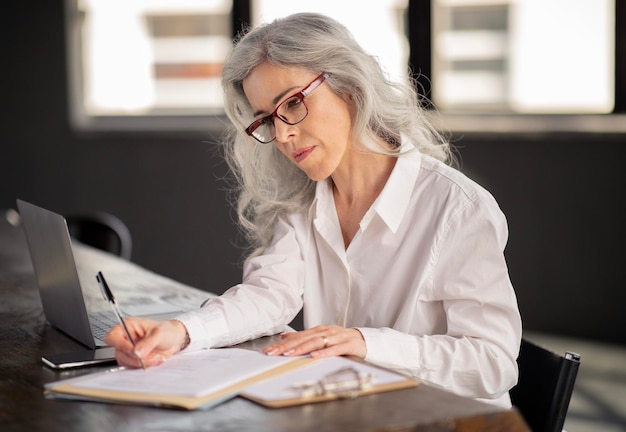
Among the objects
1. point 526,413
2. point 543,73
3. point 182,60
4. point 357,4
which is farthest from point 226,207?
point 526,413

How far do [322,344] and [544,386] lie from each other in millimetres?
458

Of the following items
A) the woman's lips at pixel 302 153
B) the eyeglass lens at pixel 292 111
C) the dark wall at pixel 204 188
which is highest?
the eyeglass lens at pixel 292 111

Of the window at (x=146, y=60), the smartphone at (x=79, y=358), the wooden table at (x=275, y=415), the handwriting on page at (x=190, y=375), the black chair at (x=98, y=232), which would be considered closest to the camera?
the wooden table at (x=275, y=415)

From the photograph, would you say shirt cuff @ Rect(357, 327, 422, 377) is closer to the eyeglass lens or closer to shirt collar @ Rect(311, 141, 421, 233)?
shirt collar @ Rect(311, 141, 421, 233)

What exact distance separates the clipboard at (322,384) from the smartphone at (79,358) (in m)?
0.41

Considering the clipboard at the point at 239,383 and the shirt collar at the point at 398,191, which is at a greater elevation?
the shirt collar at the point at 398,191

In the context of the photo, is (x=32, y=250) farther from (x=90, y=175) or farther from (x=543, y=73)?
(x=90, y=175)

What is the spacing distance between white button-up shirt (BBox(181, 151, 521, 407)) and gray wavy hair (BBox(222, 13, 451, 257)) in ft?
0.23

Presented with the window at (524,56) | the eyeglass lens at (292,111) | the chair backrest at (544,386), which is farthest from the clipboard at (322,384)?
the window at (524,56)

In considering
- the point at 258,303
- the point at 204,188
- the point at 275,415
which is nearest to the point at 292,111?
the point at 258,303

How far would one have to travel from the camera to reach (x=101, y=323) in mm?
2166

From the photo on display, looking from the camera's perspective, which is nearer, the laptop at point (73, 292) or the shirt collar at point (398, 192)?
the laptop at point (73, 292)

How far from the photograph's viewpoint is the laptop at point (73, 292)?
1.87m

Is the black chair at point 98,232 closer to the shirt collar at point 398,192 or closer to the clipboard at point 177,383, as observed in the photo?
the shirt collar at point 398,192
